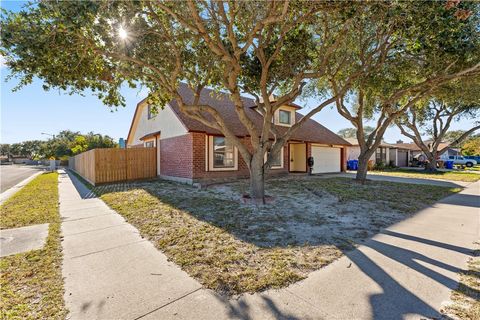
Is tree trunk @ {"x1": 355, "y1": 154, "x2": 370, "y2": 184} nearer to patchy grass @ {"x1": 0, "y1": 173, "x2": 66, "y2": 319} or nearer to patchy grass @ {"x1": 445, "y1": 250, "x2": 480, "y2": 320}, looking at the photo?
patchy grass @ {"x1": 445, "y1": 250, "x2": 480, "y2": 320}

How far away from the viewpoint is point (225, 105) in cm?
1593

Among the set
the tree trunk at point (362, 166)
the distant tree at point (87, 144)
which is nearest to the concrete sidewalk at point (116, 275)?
the tree trunk at point (362, 166)

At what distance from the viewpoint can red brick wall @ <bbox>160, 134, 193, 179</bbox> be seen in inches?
475

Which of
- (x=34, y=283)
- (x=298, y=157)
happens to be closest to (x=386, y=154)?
(x=298, y=157)

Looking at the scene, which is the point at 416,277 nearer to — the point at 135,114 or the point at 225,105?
the point at 225,105

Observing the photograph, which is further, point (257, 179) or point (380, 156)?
point (380, 156)

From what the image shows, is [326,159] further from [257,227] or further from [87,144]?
[87,144]

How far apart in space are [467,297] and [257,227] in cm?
347

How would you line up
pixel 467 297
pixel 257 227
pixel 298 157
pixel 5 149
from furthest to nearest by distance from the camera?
1. pixel 5 149
2. pixel 298 157
3. pixel 257 227
4. pixel 467 297

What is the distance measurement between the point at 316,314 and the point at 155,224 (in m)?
4.20

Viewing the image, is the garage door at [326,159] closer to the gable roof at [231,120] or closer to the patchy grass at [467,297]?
the gable roof at [231,120]

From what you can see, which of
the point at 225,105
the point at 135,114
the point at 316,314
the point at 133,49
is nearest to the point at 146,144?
the point at 135,114

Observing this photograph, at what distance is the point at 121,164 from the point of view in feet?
44.8

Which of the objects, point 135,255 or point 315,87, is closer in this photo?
point 135,255
